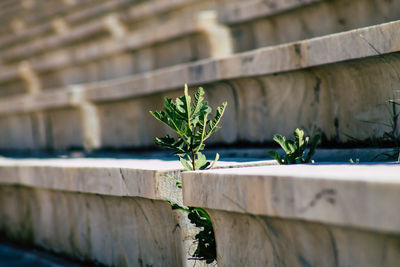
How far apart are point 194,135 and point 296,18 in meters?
1.34

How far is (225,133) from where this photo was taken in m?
2.64

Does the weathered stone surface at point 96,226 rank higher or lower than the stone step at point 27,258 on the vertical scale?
higher

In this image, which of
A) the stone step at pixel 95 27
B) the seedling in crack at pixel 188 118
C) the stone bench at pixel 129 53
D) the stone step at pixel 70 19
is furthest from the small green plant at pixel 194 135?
the stone step at pixel 70 19

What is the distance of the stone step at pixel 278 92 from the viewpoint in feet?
6.26

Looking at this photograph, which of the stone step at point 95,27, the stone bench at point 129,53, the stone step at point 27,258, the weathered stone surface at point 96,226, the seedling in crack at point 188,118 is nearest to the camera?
the seedling in crack at point 188,118

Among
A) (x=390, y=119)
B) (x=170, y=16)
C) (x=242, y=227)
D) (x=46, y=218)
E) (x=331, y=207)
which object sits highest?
(x=170, y=16)

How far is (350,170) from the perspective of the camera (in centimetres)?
132

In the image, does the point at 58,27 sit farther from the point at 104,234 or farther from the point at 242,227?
the point at 242,227

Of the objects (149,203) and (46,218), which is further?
(46,218)

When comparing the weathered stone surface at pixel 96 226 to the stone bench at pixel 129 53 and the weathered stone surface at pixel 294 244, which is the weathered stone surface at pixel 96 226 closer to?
the weathered stone surface at pixel 294 244

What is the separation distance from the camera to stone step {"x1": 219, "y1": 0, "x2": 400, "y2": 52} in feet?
7.61

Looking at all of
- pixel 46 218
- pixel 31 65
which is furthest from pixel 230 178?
pixel 31 65

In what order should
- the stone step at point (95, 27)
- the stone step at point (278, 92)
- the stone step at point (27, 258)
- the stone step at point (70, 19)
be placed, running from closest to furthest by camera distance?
the stone step at point (278, 92) → the stone step at point (27, 258) → the stone step at point (95, 27) → the stone step at point (70, 19)

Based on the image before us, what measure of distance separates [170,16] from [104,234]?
2.36 meters
